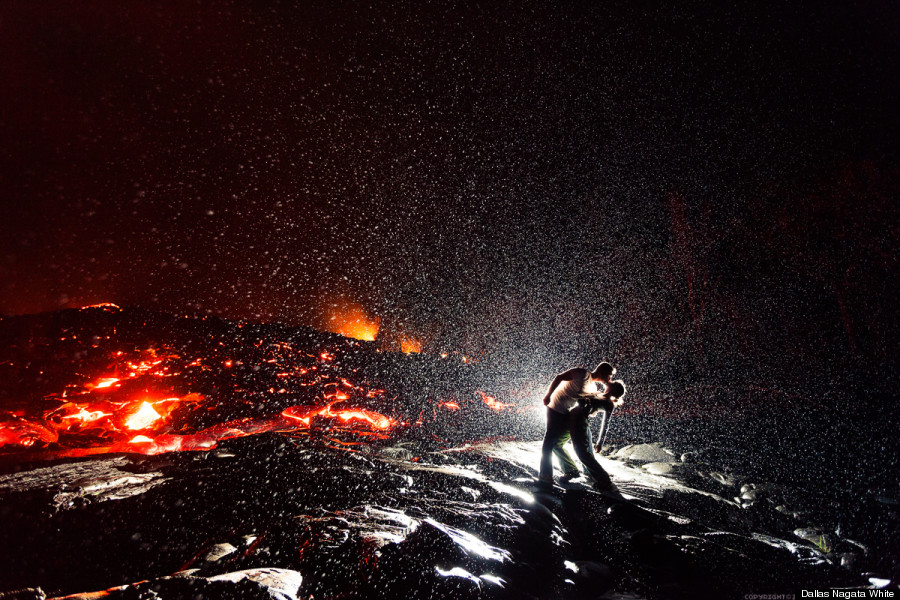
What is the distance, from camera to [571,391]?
477 cm

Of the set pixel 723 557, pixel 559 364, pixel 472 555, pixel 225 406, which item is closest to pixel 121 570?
pixel 472 555

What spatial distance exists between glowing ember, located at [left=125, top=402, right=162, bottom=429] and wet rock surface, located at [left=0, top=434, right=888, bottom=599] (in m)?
5.03

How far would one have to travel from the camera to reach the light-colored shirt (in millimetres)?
4691

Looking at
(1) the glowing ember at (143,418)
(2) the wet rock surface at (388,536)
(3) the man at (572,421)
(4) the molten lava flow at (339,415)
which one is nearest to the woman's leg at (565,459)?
(3) the man at (572,421)

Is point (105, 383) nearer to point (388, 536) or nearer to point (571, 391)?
point (388, 536)

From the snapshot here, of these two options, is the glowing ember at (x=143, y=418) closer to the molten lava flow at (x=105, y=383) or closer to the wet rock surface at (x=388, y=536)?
the molten lava flow at (x=105, y=383)

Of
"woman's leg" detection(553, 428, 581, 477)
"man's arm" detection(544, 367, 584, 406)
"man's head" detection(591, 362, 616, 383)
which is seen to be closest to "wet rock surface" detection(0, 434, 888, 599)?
"woman's leg" detection(553, 428, 581, 477)

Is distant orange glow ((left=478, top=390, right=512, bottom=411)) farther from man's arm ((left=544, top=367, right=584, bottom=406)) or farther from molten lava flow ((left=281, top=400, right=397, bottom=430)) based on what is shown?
man's arm ((left=544, top=367, right=584, bottom=406))

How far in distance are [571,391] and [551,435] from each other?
31.4 inches

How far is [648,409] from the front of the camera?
1122cm

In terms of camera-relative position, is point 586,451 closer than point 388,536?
No

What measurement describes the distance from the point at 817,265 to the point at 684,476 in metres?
9.56

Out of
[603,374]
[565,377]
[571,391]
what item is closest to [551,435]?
[571,391]

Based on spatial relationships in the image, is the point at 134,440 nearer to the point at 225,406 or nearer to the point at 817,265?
the point at 225,406
